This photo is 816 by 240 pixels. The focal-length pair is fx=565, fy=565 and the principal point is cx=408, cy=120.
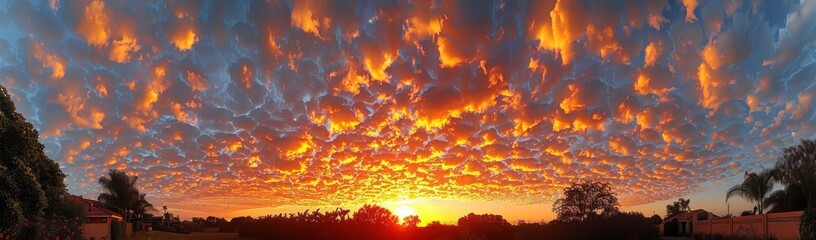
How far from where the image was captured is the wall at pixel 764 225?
2773cm

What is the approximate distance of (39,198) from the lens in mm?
18453

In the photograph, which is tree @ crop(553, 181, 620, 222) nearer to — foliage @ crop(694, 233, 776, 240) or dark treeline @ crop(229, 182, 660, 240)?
dark treeline @ crop(229, 182, 660, 240)

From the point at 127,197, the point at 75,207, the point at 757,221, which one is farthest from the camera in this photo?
the point at 127,197

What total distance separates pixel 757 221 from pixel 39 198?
35166 millimetres

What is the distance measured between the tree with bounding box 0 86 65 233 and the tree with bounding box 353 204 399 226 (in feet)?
81.2

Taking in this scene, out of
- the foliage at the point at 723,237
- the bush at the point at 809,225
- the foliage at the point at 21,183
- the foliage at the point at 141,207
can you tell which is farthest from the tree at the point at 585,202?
the foliage at the point at 141,207

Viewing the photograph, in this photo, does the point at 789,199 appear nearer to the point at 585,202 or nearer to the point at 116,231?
the point at 585,202

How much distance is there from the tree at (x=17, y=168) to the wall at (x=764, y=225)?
30.8 m

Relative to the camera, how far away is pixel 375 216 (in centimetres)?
4200

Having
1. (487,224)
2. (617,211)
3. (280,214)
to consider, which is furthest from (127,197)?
(617,211)

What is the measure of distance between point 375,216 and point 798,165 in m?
33.2

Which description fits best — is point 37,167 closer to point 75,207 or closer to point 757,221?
point 75,207

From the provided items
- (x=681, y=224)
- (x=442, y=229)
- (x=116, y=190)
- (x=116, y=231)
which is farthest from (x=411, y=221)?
(x=116, y=190)

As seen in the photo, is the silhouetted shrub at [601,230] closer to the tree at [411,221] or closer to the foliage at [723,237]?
the foliage at [723,237]
